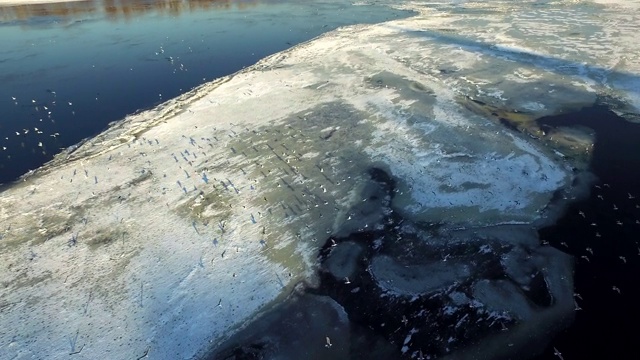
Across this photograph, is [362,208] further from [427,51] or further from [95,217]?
[427,51]

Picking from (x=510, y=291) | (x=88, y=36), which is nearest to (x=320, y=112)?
(x=510, y=291)

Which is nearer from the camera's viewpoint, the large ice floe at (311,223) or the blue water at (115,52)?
the large ice floe at (311,223)

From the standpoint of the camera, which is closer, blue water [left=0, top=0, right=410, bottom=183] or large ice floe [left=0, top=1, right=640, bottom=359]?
large ice floe [left=0, top=1, right=640, bottom=359]

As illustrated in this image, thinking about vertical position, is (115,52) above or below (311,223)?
above

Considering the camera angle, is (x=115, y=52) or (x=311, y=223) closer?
(x=311, y=223)
